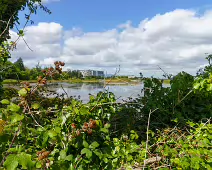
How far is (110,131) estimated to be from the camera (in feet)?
12.3

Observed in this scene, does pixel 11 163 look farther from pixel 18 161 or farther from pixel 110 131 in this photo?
pixel 110 131

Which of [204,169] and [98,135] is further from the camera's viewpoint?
[204,169]

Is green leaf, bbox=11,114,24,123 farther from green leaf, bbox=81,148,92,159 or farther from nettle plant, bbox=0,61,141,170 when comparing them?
green leaf, bbox=81,148,92,159

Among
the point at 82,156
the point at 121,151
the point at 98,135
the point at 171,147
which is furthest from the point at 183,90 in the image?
the point at 82,156

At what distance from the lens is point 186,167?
2928 millimetres

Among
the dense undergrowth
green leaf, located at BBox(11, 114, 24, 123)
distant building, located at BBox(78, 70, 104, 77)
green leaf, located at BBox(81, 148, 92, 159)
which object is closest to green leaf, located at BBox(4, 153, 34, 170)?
the dense undergrowth

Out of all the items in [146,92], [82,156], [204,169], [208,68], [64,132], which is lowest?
[204,169]

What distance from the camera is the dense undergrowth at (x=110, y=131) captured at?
1.90m

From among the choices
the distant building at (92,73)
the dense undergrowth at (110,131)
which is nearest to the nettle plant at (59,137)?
the dense undergrowth at (110,131)

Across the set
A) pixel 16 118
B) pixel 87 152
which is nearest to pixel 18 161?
pixel 16 118

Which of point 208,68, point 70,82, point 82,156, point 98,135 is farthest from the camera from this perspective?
point 208,68

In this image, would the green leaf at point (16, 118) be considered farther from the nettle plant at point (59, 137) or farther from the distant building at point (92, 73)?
the distant building at point (92, 73)

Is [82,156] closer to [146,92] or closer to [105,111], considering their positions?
[105,111]

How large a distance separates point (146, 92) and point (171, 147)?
119 centimetres
